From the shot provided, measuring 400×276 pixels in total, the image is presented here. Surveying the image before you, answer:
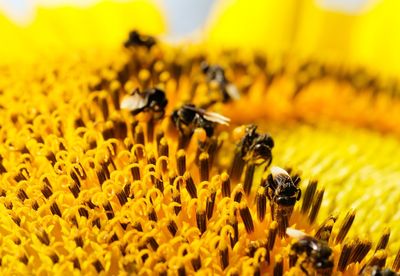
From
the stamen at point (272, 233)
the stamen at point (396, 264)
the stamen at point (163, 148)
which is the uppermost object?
the stamen at point (163, 148)

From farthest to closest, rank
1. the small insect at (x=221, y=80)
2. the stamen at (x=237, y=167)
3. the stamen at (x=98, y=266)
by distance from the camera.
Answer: the small insect at (x=221, y=80) < the stamen at (x=237, y=167) < the stamen at (x=98, y=266)

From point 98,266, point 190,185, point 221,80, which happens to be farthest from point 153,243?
point 221,80

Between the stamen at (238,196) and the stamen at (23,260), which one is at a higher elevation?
the stamen at (238,196)

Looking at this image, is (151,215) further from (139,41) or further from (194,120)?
(139,41)

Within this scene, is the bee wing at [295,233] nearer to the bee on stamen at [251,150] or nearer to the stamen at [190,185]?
the stamen at [190,185]

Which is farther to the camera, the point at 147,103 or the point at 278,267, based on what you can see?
the point at 147,103

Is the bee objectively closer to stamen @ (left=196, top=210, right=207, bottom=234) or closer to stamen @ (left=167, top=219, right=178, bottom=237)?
stamen @ (left=196, top=210, right=207, bottom=234)

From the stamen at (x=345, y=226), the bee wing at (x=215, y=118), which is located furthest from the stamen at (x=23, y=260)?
the stamen at (x=345, y=226)
